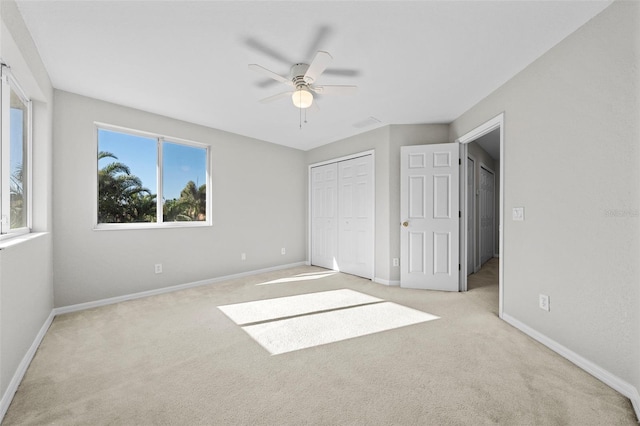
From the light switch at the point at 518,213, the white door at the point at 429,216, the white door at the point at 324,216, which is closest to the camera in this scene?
the light switch at the point at 518,213

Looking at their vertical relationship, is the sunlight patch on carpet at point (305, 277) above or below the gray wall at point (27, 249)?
below

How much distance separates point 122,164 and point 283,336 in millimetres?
2972

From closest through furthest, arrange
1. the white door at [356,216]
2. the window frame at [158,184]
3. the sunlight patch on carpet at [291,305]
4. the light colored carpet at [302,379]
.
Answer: the light colored carpet at [302,379]
the sunlight patch on carpet at [291,305]
the window frame at [158,184]
the white door at [356,216]

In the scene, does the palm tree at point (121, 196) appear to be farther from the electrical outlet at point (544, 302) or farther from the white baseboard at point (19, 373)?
the electrical outlet at point (544, 302)

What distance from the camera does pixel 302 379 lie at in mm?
1669

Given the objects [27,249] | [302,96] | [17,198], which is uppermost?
[302,96]

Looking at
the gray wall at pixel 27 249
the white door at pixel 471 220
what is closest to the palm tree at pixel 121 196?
the gray wall at pixel 27 249

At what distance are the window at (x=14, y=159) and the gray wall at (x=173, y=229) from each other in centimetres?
50

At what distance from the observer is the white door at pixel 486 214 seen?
5223 mm

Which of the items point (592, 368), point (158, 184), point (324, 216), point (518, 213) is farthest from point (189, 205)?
point (592, 368)

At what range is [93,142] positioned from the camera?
118 inches

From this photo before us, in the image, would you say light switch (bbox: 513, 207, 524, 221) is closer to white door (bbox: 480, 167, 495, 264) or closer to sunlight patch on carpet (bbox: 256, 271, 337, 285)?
sunlight patch on carpet (bbox: 256, 271, 337, 285)

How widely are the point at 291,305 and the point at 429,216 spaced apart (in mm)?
2253

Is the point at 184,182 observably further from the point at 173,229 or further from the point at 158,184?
the point at 173,229
